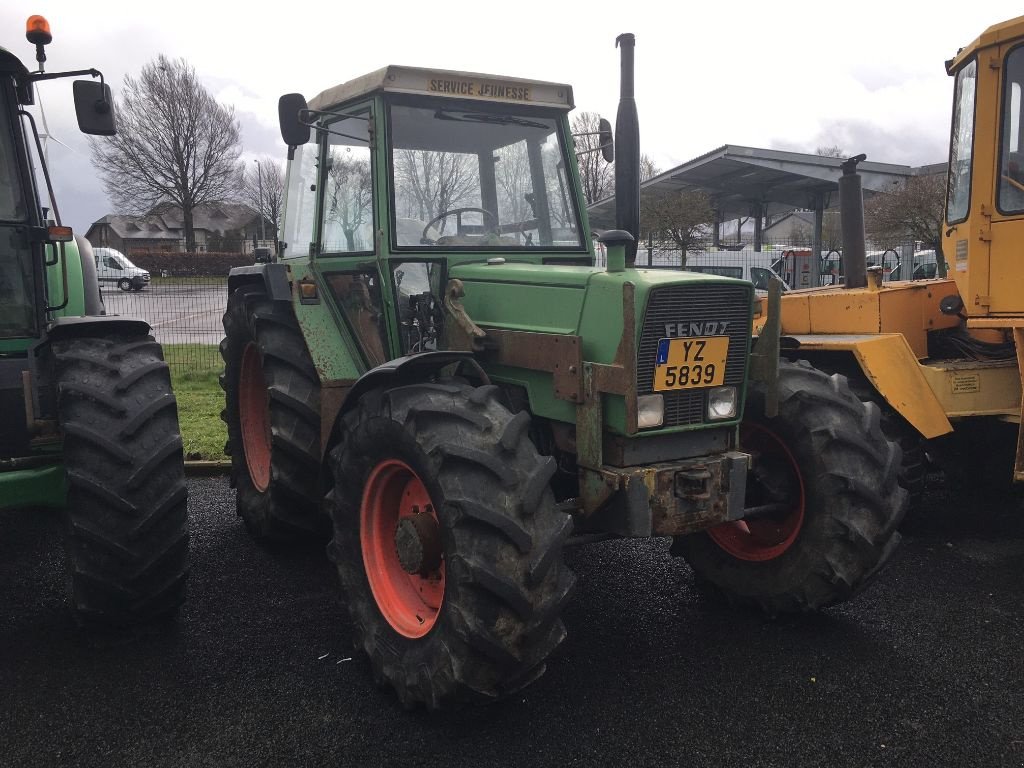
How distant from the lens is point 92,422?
3.50 m

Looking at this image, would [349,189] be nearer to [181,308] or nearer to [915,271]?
[181,308]

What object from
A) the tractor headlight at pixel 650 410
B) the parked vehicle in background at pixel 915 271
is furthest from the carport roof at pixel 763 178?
the tractor headlight at pixel 650 410

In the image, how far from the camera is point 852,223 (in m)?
5.96

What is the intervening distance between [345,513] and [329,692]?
2.37 ft

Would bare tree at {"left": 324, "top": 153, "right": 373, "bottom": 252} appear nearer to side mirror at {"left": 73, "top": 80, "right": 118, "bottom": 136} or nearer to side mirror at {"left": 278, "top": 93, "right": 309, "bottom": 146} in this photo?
side mirror at {"left": 278, "top": 93, "right": 309, "bottom": 146}

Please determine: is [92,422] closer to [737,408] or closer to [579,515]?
[579,515]

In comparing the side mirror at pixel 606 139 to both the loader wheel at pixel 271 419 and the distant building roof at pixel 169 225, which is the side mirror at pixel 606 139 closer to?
the loader wheel at pixel 271 419

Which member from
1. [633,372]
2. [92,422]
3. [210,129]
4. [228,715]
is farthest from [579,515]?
[210,129]

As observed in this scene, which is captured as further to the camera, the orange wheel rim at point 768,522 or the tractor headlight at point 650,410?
the orange wheel rim at point 768,522

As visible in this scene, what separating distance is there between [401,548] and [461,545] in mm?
534

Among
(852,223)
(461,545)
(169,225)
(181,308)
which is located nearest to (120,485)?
(461,545)

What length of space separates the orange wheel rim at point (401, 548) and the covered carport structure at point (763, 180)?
10.3 metres

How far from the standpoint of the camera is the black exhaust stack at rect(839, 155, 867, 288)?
19.3ft

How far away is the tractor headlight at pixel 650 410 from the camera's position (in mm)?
3287
